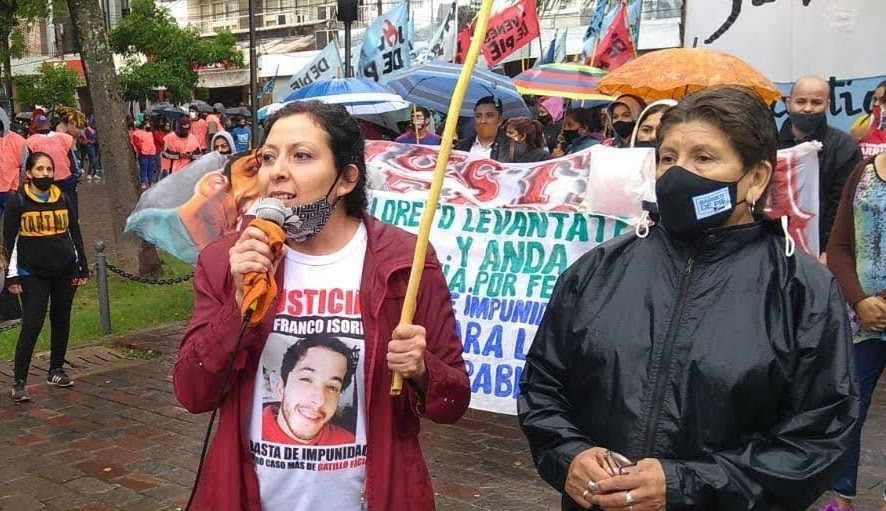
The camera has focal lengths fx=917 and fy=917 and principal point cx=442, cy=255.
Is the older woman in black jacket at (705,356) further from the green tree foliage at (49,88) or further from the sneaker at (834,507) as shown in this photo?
the green tree foliage at (49,88)

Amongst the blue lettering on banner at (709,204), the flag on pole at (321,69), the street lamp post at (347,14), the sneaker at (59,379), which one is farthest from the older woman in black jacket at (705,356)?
the flag on pole at (321,69)

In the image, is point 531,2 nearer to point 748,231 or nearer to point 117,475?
point 117,475

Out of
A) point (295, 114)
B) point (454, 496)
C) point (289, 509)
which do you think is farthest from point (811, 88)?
point (289, 509)

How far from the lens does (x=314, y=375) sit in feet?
7.46

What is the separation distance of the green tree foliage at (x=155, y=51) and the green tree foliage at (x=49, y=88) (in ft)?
7.30

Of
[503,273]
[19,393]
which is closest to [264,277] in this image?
[503,273]

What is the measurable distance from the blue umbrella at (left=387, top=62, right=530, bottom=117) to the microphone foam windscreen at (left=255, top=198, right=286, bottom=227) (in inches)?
318

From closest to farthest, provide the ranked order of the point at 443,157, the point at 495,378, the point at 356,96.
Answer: the point at 443,157
the point at 495,378
the point at 356,96

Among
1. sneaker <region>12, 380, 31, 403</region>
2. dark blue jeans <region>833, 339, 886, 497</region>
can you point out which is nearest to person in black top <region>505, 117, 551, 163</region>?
dark blue jeans <region>833, 339, 886, 497</region>

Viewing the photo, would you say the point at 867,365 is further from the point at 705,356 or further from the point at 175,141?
the point at 175,141

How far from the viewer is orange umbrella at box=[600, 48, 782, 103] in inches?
244

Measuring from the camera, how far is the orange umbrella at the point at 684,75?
621cm

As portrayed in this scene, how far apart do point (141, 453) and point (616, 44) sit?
323 inches

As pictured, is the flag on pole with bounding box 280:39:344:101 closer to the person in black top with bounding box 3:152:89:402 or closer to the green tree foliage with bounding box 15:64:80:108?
the person in black top with bounding box 3:152:89:402
